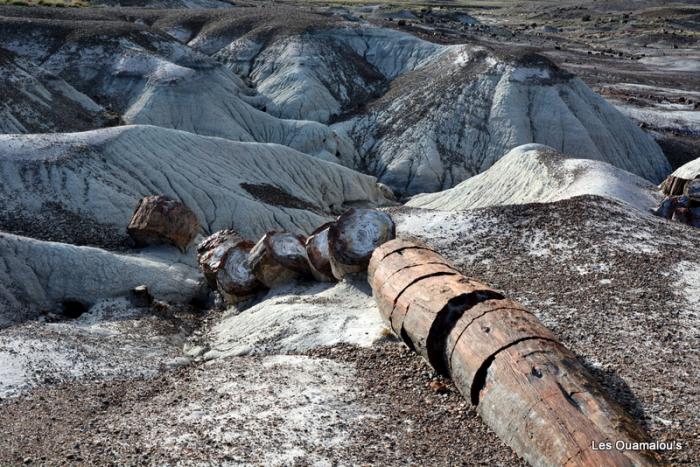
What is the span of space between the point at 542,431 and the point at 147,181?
19.3m

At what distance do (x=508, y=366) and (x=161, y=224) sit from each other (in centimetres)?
1344

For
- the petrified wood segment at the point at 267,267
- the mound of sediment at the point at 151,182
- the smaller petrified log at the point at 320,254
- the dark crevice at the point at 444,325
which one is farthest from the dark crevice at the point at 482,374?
the mound of sediment at the point at 151,182

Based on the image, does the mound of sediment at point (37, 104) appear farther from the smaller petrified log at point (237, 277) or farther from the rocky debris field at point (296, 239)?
the smaller petrified log at point (237, 277)

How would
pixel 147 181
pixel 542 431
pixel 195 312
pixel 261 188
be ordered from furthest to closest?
pixel 261 188 < pixel 147 181 < pixel 195 312 < pixel 542 431

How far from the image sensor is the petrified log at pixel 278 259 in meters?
16.1

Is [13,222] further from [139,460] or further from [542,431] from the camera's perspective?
[542,431]

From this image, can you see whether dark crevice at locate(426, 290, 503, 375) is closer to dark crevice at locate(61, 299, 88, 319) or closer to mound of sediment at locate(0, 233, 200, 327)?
mound of sediment at locate(0, 233, 200, 327)

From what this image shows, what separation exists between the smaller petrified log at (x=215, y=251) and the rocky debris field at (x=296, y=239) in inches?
3.7

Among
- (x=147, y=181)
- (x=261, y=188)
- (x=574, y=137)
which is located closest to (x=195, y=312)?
(x=147, y=181)

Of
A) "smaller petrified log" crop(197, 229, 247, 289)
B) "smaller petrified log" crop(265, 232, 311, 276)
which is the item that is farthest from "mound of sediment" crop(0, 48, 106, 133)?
"smaller petrified log" crop(265, 232, 311, 276)

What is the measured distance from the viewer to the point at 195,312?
1752cm

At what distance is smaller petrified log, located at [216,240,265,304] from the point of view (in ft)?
54.4

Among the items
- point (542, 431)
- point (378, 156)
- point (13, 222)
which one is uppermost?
point (542, 431)

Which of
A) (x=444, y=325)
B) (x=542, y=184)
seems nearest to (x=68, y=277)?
A: (x=444, y=325)
